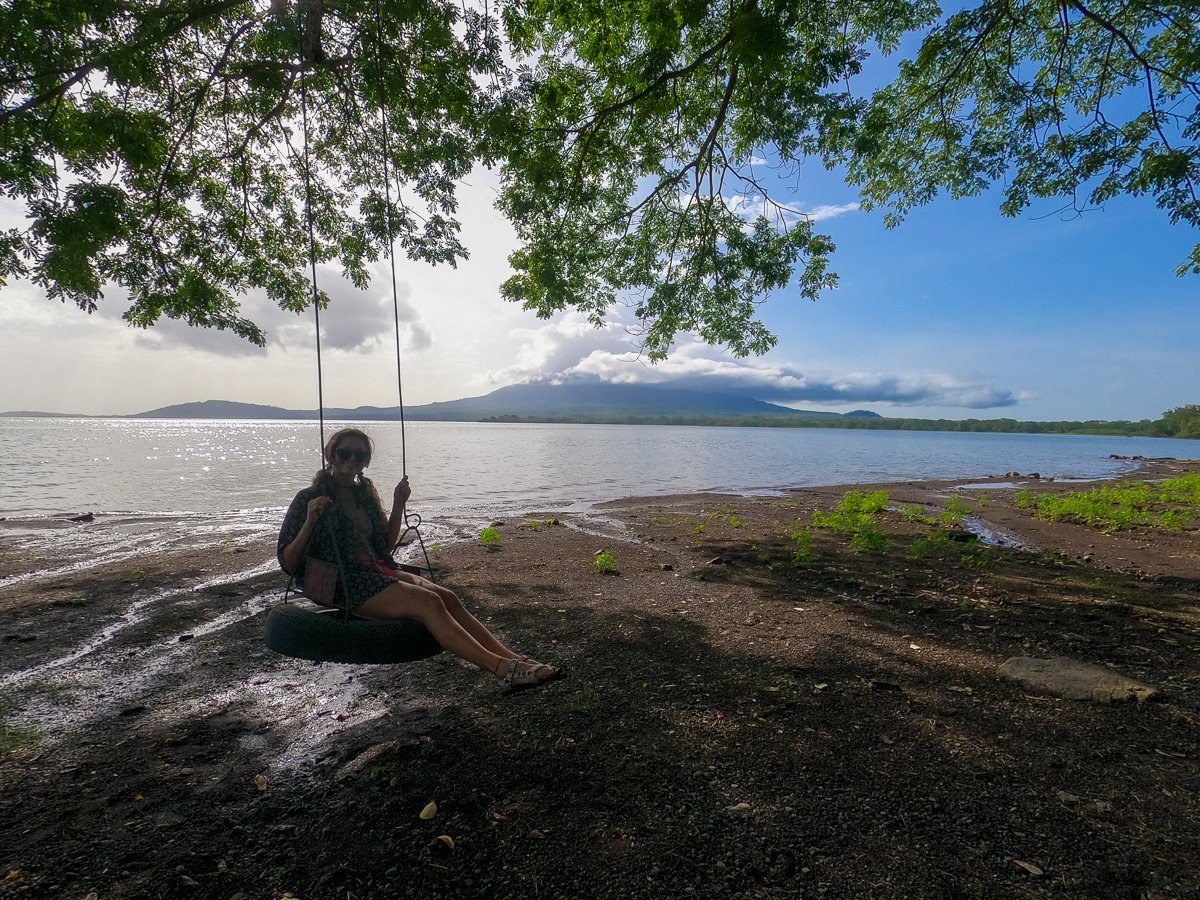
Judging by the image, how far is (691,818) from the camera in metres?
2.74

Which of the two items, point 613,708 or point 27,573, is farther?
point 27,573

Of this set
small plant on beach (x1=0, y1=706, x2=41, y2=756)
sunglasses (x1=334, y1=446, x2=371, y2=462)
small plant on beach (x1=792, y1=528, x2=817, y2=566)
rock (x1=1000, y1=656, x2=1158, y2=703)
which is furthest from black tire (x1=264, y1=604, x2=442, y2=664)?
small plant on beach (x1=792, y1=528, x2=817, y2=566)

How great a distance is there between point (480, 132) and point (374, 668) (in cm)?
890

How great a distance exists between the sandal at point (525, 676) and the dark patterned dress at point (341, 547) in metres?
1.23

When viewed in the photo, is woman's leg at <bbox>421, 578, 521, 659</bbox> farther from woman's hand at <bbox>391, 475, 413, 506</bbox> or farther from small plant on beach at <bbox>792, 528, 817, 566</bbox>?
small plant on beach at <bbox>792, 528, 817, 566</bbox>

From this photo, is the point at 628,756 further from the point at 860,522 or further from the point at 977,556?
the point at 860,522

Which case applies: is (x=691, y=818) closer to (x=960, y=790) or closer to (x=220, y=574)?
(x=960, y=790)

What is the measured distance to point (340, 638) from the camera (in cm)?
367

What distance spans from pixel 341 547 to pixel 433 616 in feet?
3.36

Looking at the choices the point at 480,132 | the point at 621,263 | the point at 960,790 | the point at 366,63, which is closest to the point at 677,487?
the point at 621,263

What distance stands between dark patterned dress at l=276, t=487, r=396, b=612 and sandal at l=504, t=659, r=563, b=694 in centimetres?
123

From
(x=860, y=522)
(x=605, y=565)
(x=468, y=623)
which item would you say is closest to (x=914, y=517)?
(x=860, y=522)

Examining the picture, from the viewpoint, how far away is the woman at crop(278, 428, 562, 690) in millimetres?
4004

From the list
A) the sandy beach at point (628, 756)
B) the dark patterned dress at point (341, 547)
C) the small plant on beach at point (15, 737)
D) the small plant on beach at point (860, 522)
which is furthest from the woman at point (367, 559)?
the small plant on beach at point (860, 522)
